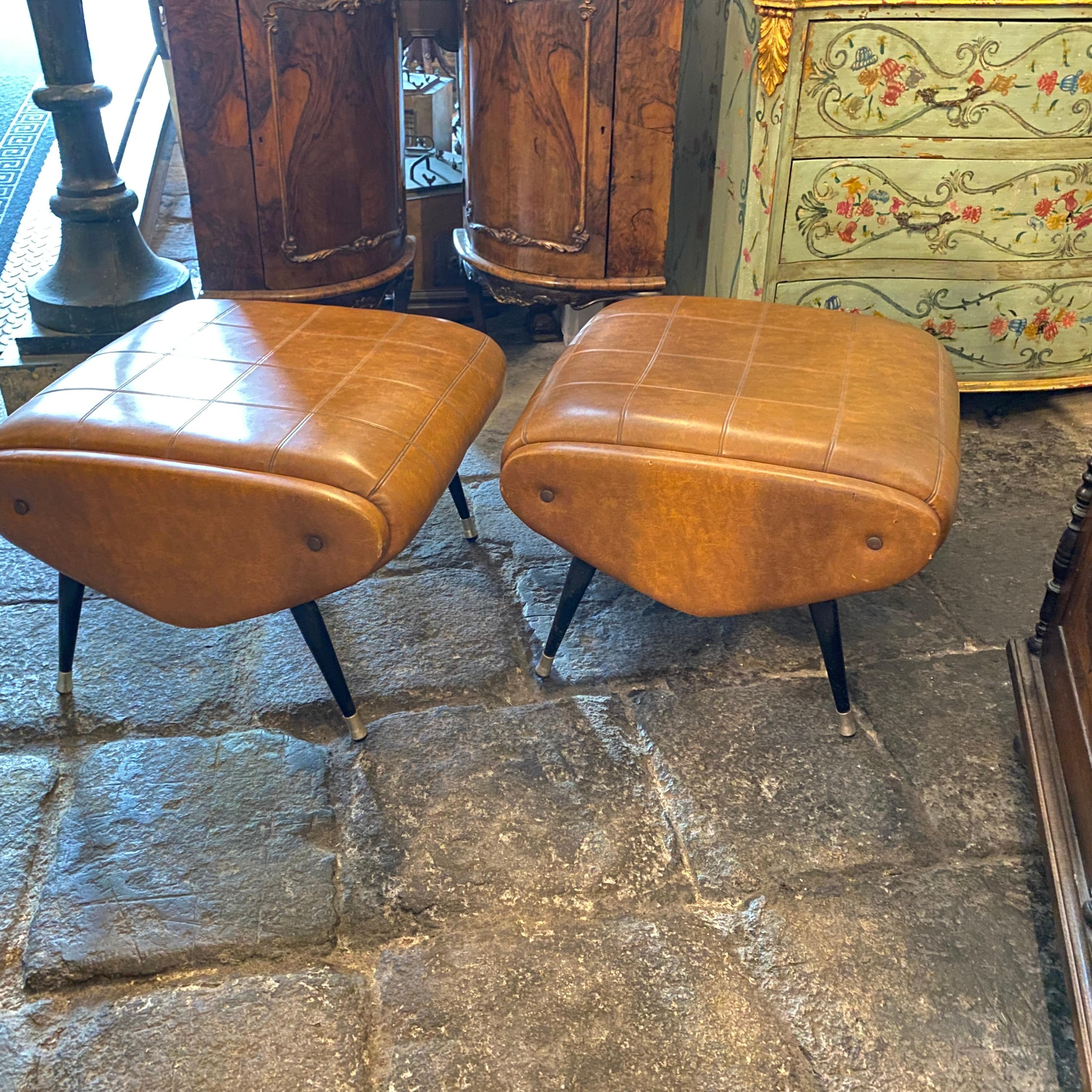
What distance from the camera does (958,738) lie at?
1.55 metres

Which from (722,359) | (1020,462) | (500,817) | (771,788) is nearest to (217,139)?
(722,359)

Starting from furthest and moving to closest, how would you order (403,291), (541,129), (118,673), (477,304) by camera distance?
1. (477,304)
2. (403,291)
3. (541,129)
4. (118,673)

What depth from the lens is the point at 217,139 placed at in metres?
2.07

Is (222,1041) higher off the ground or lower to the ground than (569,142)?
lower

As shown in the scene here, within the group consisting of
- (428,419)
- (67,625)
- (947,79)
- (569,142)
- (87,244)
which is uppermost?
(947,79)

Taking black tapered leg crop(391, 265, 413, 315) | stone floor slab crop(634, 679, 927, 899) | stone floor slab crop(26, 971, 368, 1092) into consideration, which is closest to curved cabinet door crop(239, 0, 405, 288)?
black tapered leg crop(391, 265, 413, 315)

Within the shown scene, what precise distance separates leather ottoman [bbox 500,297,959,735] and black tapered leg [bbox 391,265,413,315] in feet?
3.55

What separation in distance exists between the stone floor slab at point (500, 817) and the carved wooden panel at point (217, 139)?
1144 millimetres

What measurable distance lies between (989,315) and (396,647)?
153 cm

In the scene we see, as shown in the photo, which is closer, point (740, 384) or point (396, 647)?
point (740, 384)

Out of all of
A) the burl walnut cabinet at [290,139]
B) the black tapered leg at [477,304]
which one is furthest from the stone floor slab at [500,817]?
the black tapered leg at [477,304]

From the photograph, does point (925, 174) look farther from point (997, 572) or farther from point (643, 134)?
point (997, 572)

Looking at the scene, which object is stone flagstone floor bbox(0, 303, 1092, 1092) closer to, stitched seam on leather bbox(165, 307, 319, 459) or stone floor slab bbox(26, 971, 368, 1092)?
stone floor slab bbox(26, 971, 368, 1092)

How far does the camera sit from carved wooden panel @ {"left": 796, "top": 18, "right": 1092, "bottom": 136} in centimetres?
200
